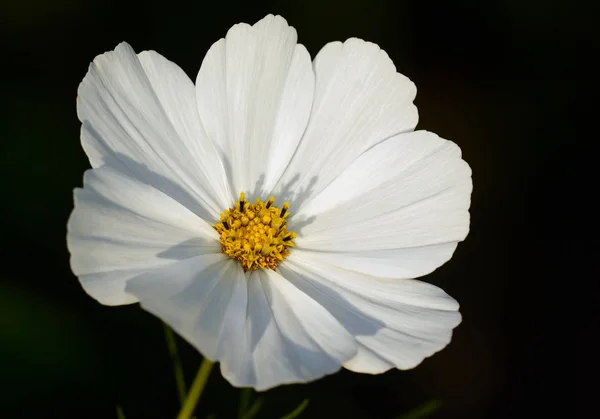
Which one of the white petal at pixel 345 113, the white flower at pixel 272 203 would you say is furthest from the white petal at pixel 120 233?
the white petal at pixel 345 113

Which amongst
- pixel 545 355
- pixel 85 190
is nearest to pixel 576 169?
pixel 545 355

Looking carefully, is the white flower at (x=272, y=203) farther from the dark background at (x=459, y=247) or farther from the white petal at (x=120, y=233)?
the dark background at (x=459, y=247)

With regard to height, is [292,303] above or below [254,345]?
above

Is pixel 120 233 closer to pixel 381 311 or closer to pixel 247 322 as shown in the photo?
pixel 247 322

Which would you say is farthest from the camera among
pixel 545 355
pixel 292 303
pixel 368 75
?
pixel 545 355

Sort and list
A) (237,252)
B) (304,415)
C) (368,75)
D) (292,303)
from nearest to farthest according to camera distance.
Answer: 1. (292,303)
2. (237,252)
3. (368,75)
4. (304,415)

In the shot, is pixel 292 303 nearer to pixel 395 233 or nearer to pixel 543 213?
pixel 395 233
